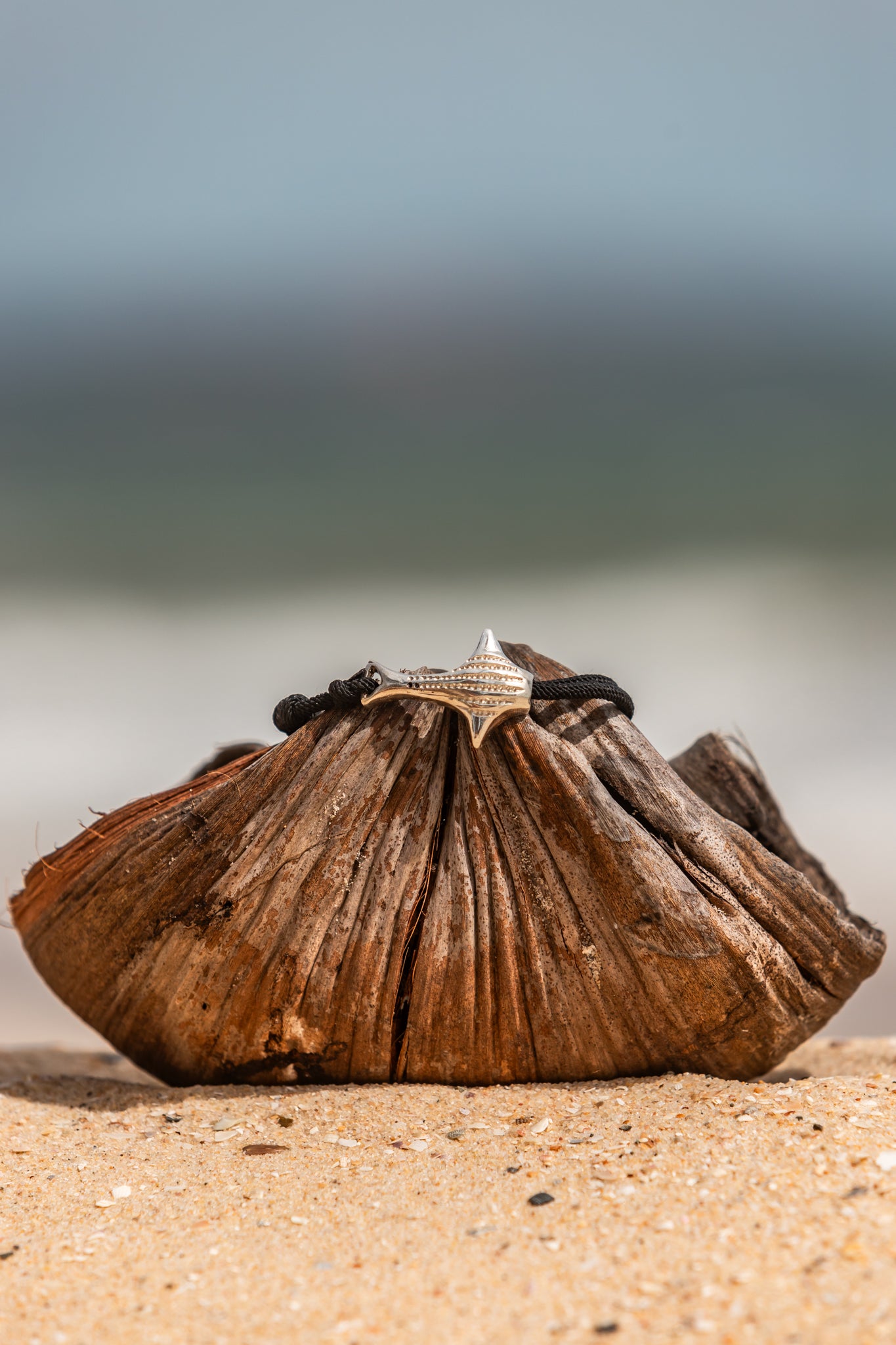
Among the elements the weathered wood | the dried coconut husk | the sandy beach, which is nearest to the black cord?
the dried coconut husk

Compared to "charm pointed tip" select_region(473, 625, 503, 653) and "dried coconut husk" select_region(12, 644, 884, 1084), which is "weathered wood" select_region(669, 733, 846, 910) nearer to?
"dried coconut husk" select_region(12, 644, 884, 1084)

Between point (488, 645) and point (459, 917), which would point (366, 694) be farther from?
point (459, 917)

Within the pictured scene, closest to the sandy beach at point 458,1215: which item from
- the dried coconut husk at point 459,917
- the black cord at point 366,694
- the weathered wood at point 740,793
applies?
the dried coconut husk at point 459,917

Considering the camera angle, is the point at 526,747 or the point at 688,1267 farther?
the point at 526,747

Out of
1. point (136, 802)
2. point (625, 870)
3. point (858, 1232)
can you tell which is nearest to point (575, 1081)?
point (625, 870)

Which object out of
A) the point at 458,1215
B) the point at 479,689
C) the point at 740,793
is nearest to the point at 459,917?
the point at 479,689

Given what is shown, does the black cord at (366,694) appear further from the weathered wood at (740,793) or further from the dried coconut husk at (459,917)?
the weathered wood at (740,793)

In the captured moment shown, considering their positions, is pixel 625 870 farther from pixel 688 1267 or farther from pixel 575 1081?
pixel 688 1267

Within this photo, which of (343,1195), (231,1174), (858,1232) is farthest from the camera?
(231,1174)
